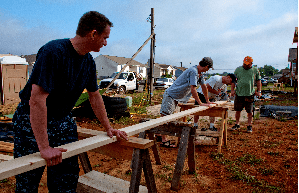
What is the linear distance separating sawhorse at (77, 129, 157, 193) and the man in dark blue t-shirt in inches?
17.3

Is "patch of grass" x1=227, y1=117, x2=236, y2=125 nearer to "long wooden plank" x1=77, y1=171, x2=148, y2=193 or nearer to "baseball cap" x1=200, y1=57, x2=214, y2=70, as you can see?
"baseball cap" x1=200, y1=57, x2=214, y2=70

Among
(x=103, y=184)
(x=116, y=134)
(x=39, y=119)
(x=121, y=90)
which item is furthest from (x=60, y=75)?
(x=121, y=90)

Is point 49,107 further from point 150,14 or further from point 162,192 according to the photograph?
point 150,14

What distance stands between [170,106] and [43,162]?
355 centimetres

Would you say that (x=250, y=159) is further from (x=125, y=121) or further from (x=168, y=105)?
(x=125, y=121)

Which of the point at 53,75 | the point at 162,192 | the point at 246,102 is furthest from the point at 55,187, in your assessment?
the point at 246,102

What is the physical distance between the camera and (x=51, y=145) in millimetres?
1932

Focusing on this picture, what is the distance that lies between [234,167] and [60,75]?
3599 mm

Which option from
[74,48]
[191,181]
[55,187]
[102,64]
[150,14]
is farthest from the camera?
[102,64]

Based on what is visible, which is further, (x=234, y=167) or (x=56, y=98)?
(x=234, y=167)

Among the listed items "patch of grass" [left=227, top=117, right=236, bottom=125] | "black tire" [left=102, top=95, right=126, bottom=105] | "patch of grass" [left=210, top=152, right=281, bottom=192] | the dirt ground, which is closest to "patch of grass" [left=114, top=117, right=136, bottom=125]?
"black tire" [left=102, top=95, right=126, bottom=105]

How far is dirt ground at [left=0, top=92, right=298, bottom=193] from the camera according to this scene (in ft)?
11.2

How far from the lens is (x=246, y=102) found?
654 cm

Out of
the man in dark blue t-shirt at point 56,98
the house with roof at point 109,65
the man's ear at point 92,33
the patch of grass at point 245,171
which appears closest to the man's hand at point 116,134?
the man in dark blue t-shirt at point 56,98
